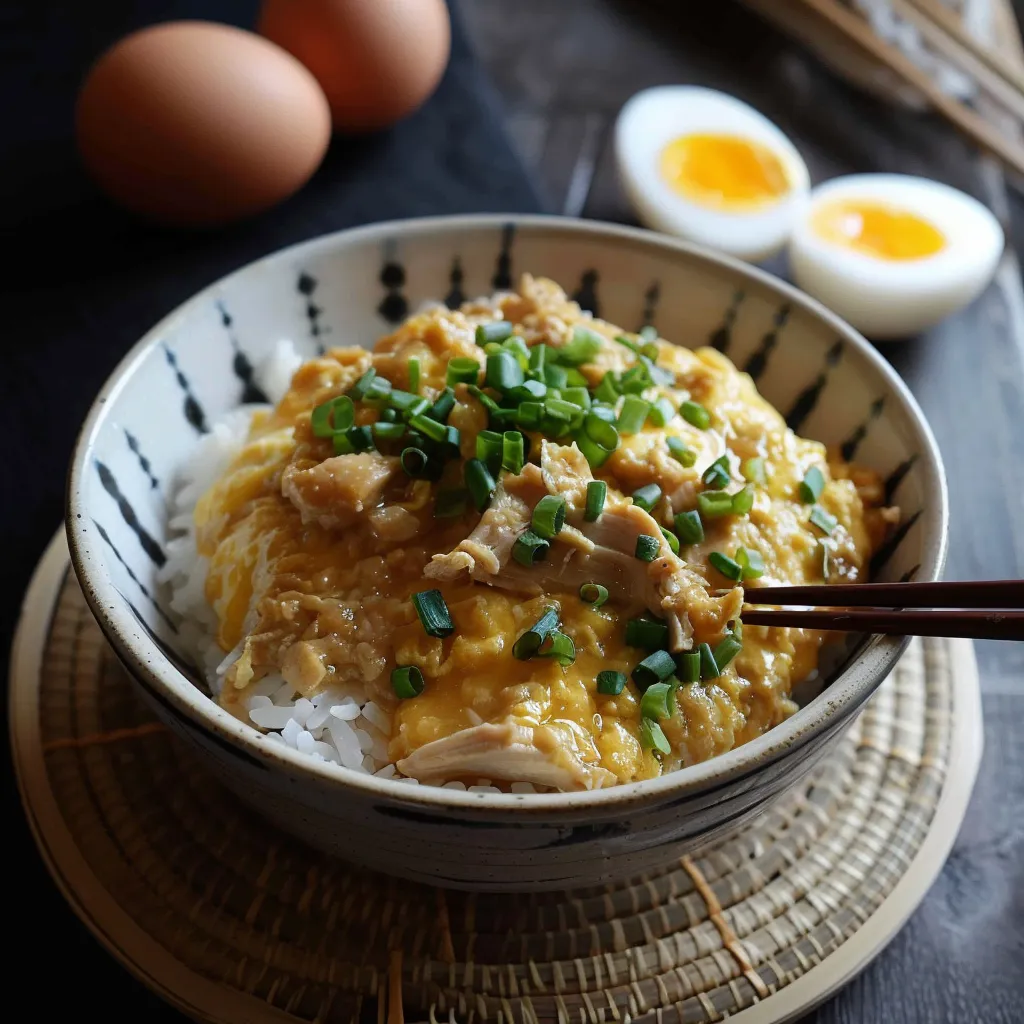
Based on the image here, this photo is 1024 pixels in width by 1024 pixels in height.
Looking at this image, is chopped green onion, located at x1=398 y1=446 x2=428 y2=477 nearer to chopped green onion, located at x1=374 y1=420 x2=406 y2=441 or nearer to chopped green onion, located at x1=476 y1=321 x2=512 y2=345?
chopped green onion, located at x1=374 y1=420 x2=406 y2=441

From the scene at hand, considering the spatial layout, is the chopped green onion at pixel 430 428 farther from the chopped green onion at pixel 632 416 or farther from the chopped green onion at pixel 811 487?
the chopped green onion at pixel 811 487

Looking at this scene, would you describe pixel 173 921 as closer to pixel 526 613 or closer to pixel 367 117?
pixel 526 613

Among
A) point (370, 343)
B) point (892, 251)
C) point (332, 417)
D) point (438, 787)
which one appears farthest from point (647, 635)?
point (892, 251)

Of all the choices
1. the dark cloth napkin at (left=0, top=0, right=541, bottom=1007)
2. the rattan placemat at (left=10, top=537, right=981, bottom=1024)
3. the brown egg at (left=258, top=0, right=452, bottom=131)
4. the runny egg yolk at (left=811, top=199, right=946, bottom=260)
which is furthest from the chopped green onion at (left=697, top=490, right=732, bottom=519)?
the brown egg at (left=258, top=0, right=452, bottom=131)

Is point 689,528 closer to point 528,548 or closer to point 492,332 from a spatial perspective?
point 528,548

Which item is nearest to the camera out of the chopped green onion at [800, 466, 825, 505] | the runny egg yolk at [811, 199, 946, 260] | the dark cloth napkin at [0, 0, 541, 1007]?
the chopped green onion at [800, 466, 825, 505]

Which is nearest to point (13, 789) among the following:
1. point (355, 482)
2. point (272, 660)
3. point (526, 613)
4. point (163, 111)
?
point (272, 660)
